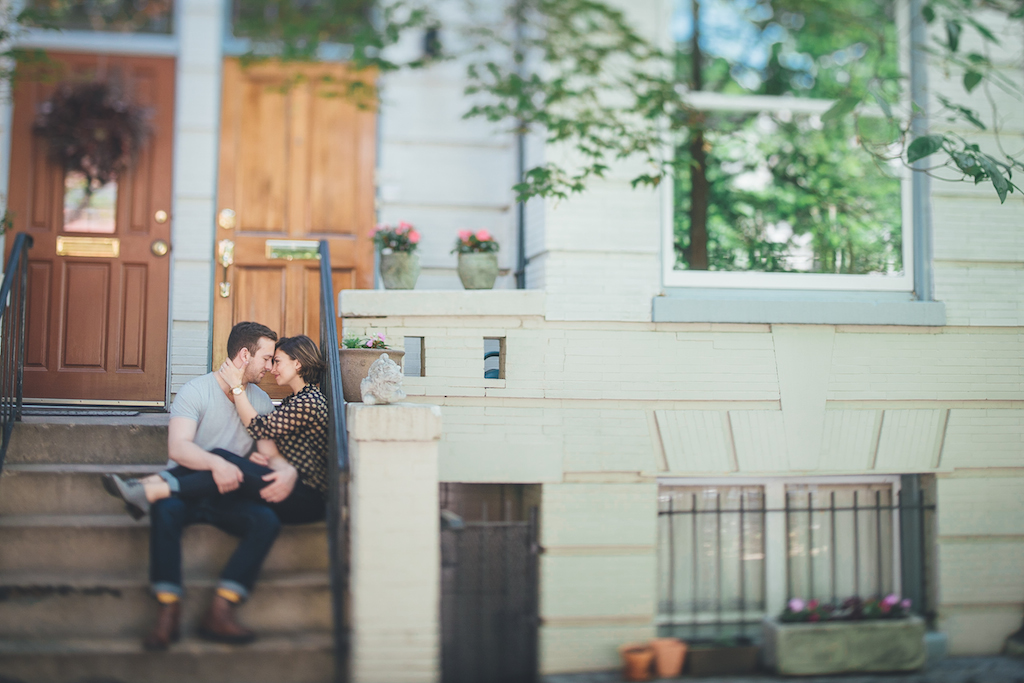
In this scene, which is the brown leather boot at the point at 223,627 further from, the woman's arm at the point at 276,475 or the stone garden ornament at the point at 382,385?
the stone garden ornament at the point at 382,385

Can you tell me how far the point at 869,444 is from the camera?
5.01 metres

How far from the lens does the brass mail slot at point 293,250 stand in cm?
600

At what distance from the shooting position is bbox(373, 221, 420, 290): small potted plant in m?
5.20

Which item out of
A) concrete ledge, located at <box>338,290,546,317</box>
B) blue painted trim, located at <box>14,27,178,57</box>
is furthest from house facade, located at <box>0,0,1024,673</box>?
blue painted trim, located at <box>14,27,178,57</box>

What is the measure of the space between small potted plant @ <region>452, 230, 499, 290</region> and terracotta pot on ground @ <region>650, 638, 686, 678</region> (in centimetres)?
228

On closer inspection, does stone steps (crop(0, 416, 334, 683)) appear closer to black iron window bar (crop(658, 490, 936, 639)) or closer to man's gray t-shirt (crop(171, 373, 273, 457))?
man's gray t-shirt (crop(171, 373, 273, 457))

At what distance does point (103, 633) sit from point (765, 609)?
3.50 m

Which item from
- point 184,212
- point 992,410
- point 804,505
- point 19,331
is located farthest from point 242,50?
point 992,410

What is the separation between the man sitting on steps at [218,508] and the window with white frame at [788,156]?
8.12 ft

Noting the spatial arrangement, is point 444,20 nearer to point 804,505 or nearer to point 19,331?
point 19,331

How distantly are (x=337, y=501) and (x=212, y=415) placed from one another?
0.89 m

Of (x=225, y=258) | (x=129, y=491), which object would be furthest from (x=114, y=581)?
(x=225, y=258)

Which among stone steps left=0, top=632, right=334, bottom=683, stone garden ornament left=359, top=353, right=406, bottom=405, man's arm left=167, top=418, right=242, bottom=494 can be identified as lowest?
stone steps left=0, top=632, right=334, bottom=683

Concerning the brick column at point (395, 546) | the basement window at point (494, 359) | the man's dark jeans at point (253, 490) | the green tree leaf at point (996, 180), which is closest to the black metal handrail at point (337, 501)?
the brick column at point (395, 546)
